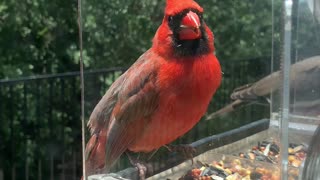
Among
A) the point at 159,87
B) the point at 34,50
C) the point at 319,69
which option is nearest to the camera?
the point at 319,69

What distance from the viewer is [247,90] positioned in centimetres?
144

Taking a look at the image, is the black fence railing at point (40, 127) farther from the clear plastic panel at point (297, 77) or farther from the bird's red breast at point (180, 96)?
the clear plastic panel at point (297, 77)

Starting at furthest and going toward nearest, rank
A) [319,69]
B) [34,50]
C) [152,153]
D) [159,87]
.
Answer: [34,50] → [152,153] → [159,87] → [319,69]

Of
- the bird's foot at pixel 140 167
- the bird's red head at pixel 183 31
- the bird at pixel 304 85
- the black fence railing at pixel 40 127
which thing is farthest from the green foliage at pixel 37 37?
the bird at pixel 304 85

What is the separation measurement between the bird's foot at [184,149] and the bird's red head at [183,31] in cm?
27

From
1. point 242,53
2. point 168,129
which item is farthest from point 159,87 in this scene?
point 242,53

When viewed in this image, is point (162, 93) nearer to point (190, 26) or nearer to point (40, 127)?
point (190, 26)

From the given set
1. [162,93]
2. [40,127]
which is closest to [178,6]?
[162,93]

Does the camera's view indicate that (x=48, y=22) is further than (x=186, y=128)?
Yes

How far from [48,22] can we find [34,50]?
1.03ft

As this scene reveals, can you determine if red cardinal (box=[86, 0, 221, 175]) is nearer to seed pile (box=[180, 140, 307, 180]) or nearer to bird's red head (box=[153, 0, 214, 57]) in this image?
bird's red head (box=[153, 0, 214, 57])

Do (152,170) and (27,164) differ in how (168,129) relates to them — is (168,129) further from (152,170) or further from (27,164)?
(27,164)

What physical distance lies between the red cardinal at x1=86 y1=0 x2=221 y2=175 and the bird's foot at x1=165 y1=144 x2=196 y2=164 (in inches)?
1.6

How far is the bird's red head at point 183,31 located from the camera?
1.17 meters
